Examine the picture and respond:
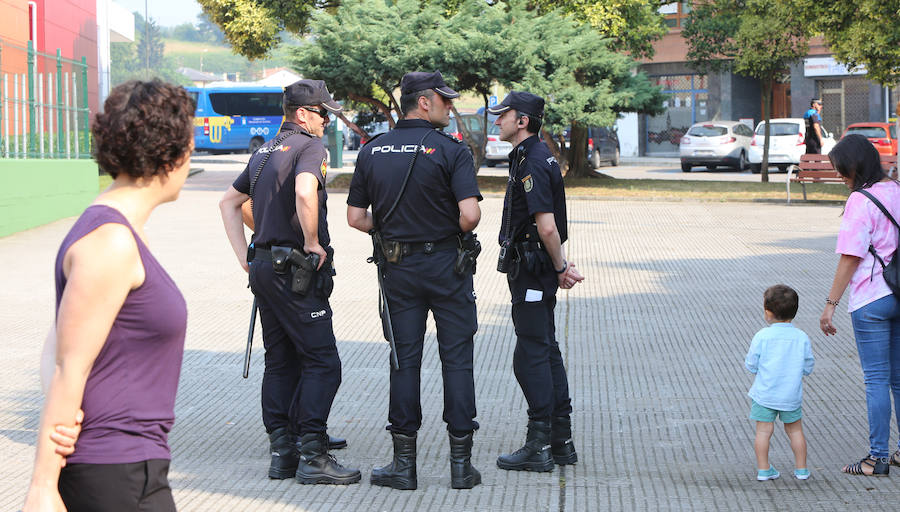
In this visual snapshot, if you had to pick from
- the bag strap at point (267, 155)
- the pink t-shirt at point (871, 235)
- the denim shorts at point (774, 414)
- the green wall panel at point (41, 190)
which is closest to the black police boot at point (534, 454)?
the denim shorts at point (774, 414)

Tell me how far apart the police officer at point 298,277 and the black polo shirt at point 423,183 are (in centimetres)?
31

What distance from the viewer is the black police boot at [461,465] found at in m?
4.77

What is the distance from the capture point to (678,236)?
14578 mm

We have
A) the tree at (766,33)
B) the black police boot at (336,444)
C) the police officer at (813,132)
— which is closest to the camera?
the black police boot at (336,444)

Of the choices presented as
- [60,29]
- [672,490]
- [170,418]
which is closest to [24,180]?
[672,490]

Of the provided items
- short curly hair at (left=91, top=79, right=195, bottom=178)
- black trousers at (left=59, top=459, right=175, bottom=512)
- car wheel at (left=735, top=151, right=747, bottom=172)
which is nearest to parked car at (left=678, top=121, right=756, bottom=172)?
car wheel at (left=735, top=151, right=747, bottom=172)

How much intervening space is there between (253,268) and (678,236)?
10450 millimetres

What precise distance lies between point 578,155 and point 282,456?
2176 centimetres

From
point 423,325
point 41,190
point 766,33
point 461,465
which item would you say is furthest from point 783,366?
point 766,33

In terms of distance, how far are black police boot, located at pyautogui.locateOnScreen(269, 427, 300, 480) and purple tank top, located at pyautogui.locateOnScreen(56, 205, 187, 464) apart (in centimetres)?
250

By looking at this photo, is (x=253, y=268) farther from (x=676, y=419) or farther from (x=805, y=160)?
(x=805, y=160)

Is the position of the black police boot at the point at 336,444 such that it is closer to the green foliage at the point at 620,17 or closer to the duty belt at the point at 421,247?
the duty belt at the point at 421,247

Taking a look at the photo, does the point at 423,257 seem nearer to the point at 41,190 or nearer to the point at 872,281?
the point at 872,281

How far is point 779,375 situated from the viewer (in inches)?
187
